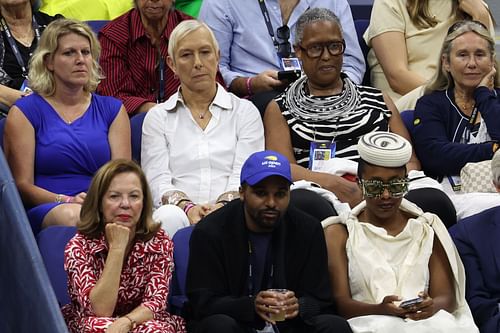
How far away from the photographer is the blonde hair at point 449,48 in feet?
19.4

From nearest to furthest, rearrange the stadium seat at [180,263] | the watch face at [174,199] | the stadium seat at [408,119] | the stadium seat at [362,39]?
1. the stadium seat at [180,263]
2. the watch face at [174,199]
3. the stadium seat at [408,119]
4. the stadium seat at [362,39]

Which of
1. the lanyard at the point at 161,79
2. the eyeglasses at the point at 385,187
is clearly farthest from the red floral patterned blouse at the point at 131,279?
the lanyard at the point at 161,79

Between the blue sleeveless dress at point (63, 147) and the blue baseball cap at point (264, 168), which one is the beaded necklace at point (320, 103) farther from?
the blue baseball cap at point (264, 168)

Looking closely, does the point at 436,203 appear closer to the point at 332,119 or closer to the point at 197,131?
the point at 332,119

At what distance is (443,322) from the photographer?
4629 millimetres

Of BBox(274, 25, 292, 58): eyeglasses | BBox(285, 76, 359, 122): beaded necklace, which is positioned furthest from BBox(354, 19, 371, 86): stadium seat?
BBox(285, 76, 359, 122): beaded necklace

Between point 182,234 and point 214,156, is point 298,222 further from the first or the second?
point 214,156

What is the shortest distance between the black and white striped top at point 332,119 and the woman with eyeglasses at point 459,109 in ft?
0.73

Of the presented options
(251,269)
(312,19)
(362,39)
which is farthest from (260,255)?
(362,39)

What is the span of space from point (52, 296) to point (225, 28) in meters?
2.76

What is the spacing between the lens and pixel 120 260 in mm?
4492

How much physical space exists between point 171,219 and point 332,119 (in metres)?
1.08

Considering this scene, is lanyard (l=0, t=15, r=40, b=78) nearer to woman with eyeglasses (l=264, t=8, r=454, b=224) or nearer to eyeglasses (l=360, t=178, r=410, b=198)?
woman with eyeglasses (l=264, t=8, r=454, b=224)

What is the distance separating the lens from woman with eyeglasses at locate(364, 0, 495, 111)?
21.5ft
